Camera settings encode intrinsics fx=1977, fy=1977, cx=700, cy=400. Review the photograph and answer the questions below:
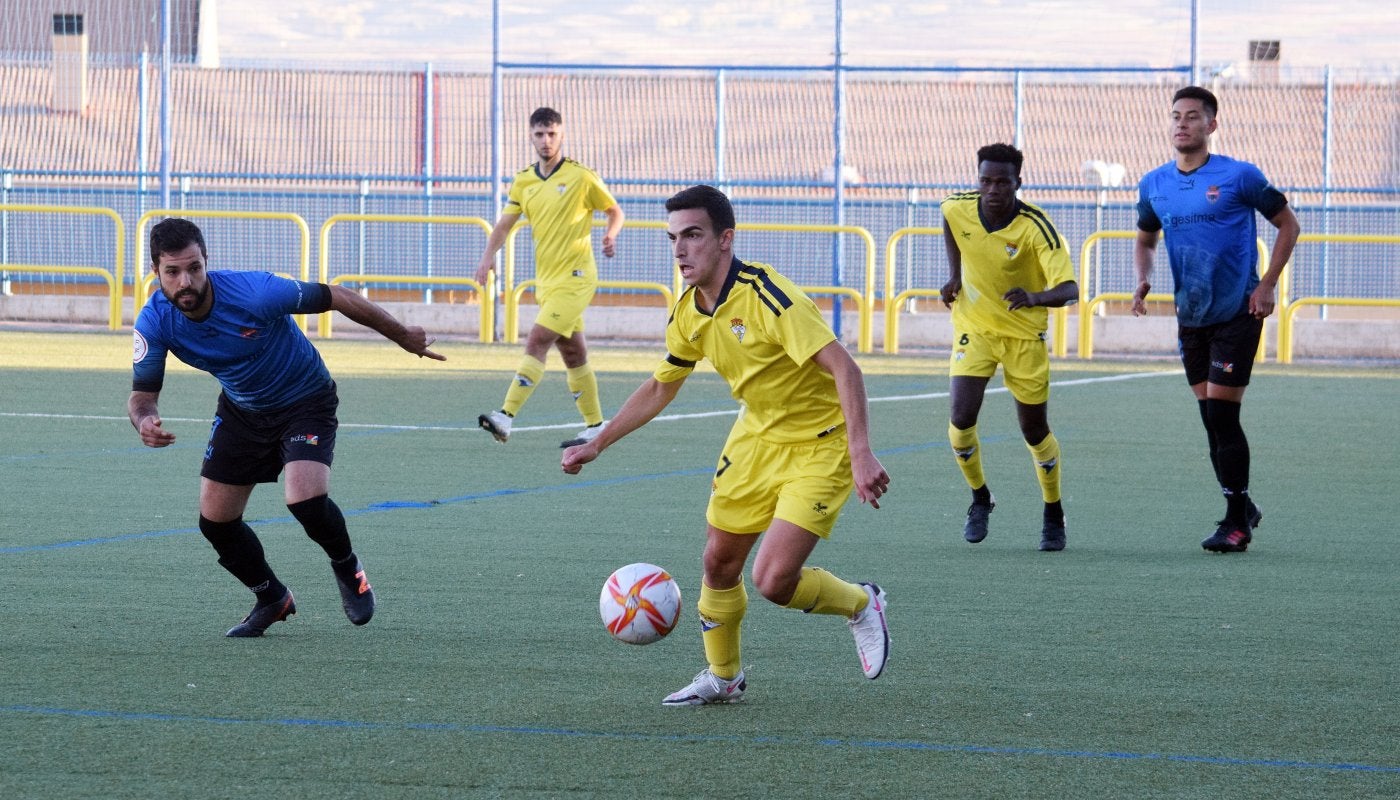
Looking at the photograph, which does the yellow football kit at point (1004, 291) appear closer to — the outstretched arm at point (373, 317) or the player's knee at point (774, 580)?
the outstretched arm at point (373, 317)

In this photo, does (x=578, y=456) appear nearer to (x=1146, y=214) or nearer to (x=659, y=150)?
(x=1146, y=214)

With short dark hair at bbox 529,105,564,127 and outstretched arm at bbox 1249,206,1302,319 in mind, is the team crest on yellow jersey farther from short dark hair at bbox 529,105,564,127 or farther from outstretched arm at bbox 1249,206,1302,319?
short dark hair at bbox 529,105,564,127

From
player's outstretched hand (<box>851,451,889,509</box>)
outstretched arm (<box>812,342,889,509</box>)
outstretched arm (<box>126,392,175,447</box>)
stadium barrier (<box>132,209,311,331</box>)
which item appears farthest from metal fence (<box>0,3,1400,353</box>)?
player's outstretched hand (<box>851,451,889,509</box>)

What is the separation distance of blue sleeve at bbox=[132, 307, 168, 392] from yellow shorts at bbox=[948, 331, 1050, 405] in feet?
12.4

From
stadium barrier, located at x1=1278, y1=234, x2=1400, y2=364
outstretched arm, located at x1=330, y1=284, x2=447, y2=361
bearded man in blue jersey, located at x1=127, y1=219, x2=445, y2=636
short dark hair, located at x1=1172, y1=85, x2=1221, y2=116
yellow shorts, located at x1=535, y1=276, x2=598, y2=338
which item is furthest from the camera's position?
stadium barrier, located at x1=1278, y1=234, x2=1400, y2=364

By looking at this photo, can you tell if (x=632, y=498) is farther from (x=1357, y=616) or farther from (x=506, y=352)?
(x=506, y=352)

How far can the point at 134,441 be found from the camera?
40.1 feet

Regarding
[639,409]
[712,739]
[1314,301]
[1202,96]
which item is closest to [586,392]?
[1202,96]

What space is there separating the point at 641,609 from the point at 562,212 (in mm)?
8137

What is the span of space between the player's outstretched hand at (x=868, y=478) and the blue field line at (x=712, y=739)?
618 mm

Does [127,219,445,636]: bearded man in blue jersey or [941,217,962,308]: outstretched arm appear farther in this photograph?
[941,217,962,308]: outstretched arm

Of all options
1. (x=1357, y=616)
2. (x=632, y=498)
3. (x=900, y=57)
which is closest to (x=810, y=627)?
(x=1357, y=616)

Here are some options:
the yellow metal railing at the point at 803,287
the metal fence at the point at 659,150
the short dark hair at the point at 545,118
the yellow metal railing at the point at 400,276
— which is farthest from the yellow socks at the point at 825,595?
the metal fence at the point at 659,150

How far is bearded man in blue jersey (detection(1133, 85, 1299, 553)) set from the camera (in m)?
8.69
